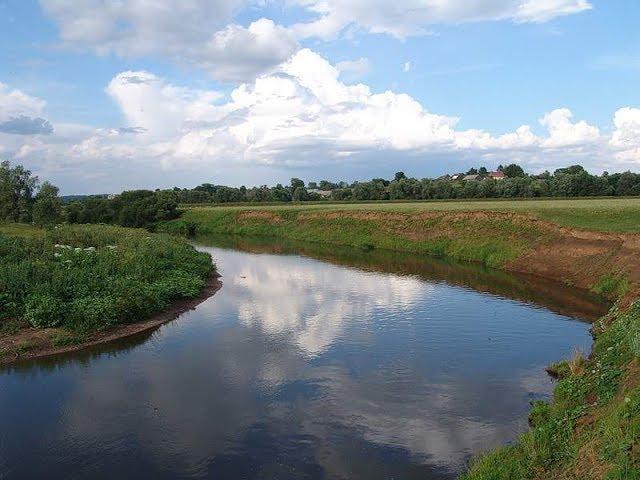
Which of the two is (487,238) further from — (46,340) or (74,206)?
(74,206)

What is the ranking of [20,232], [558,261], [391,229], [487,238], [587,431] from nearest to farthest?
[587,431], [558,261], [20,232], [487,238], [391,229]

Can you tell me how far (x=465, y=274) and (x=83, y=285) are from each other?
24.3 meters

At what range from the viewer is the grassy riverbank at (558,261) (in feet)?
32.3

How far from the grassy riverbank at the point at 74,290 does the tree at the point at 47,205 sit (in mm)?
32741

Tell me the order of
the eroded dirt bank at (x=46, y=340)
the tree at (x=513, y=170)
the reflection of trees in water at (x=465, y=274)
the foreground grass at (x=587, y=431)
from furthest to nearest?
the tree at (x=513, y=170) < the reflection of trees in water at (x=465, y=274) < the eroded dirt bank at (x=46, y=340) < the foreground grass at (x=587, y=431)

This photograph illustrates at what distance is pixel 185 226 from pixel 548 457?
71866mm

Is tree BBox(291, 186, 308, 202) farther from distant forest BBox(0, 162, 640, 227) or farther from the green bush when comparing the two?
the green bush

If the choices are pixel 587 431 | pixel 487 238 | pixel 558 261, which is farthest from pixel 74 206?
pixel 587 431

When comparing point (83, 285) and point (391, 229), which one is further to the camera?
point (391, 229)

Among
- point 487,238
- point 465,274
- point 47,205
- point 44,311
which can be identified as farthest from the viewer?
point 47,205

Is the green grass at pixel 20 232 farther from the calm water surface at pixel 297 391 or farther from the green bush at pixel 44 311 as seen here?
the calm water surface at pixel 297 391

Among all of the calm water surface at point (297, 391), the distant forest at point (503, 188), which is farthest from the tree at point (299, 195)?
the calm water surface at point (297, 391)

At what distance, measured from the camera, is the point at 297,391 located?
15711mm

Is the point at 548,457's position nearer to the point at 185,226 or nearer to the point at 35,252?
the point at 35,252
